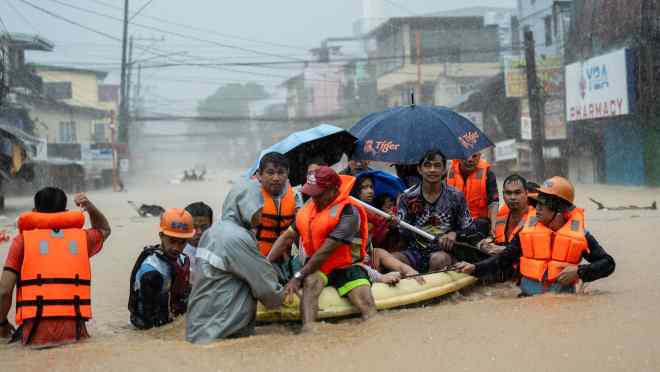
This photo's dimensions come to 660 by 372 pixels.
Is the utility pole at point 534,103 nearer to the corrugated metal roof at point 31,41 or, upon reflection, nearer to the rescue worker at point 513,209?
the rescue worker at point 513,209

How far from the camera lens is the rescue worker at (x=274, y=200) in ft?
19.0

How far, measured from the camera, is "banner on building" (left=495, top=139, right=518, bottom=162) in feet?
103

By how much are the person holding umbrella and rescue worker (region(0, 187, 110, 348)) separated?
2842mm

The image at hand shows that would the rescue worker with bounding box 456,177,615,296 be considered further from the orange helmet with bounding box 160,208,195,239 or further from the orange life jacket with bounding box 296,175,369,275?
the orange helmet with bounding box 160,208,195,239

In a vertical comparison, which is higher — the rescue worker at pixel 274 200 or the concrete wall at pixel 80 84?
the concrete wall at pixel 80 84

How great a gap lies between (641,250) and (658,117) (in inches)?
570

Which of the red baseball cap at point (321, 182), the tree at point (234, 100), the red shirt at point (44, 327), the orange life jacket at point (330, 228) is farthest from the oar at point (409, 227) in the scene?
the tree at point (234, 100)

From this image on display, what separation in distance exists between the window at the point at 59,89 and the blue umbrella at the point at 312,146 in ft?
160

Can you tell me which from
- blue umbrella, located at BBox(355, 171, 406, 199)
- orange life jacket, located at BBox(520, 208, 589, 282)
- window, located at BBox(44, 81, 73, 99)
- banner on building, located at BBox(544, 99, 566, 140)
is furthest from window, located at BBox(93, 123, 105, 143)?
orange life jacket, located at BBox(520, 208, 589, 282)

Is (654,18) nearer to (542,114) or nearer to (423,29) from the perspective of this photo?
(542,114)

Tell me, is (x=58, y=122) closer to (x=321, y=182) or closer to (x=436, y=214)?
(x=436, y=214)

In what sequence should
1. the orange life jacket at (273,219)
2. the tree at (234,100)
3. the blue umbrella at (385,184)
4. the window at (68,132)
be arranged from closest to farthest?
the orange life jacket at (273,219)
the blue umbrella at (385,184)
the window at (68,132)
the tree at (234,100)

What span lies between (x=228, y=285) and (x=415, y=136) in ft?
9.81

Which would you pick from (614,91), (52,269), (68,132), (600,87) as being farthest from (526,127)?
(68,132)
